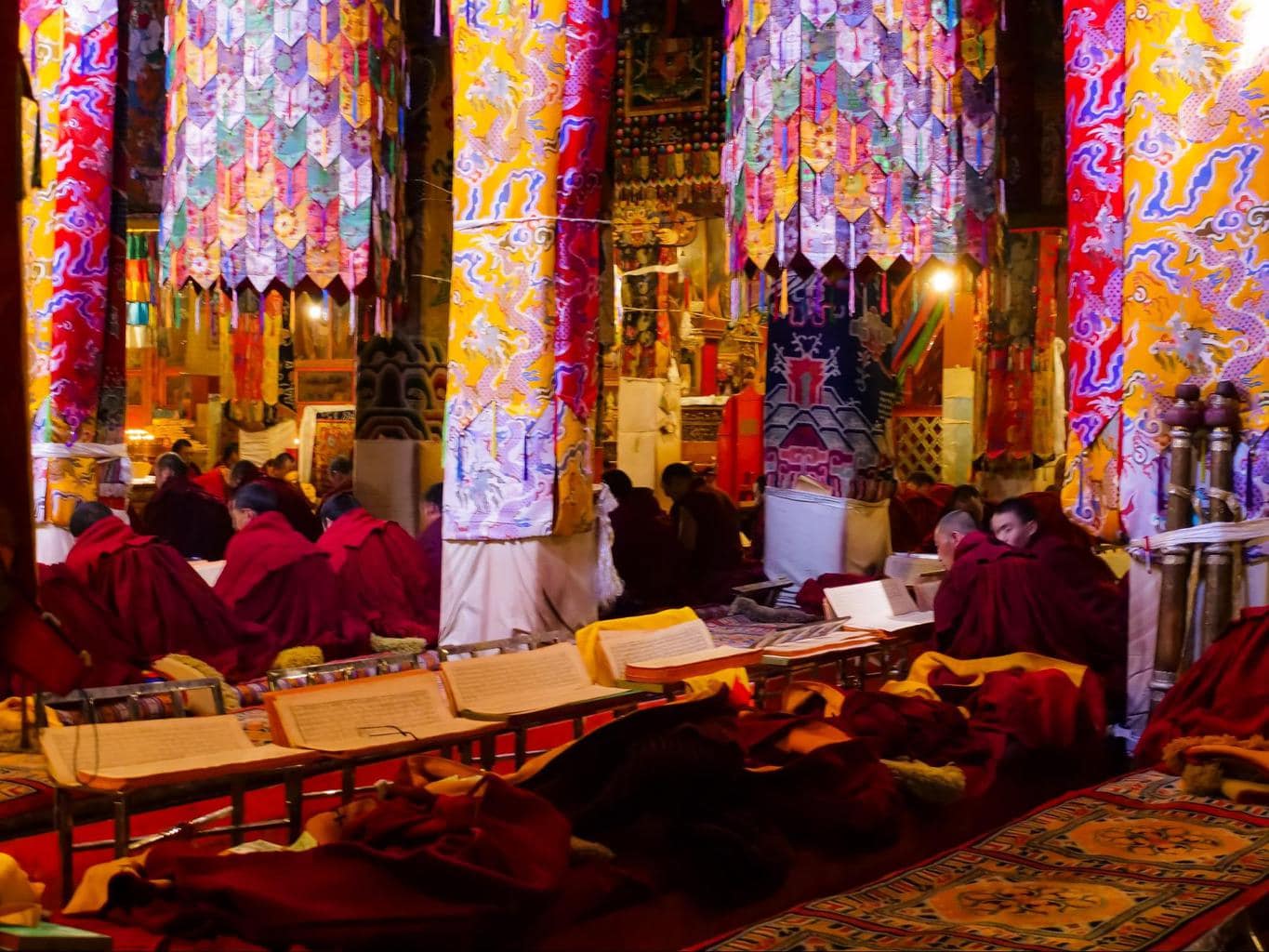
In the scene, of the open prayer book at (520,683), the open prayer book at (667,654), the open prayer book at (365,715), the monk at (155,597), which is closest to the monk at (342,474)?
the monk at (155,597)

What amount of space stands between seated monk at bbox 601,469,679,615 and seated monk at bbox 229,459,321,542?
1.86 metres

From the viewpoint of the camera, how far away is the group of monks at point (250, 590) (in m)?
5.78

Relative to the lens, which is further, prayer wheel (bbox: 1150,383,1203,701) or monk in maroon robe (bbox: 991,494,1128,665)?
monk in maroon robe (bbox: 991,494,1128,665)

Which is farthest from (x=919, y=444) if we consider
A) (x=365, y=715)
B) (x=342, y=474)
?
(x=365, y=715)

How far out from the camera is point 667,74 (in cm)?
1119

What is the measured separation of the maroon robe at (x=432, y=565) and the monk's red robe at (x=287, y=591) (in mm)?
675

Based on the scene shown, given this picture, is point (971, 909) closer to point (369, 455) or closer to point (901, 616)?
point (901, 616)

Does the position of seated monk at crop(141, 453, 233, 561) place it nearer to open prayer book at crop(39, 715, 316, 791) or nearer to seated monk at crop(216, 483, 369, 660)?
seated monk at crop(216, 483, 369, 660)

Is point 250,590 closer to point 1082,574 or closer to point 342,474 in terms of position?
point 342,474

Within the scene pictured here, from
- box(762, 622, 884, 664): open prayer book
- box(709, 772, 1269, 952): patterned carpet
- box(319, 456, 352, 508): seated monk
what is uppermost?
box(319, 456, 352, 508): seated monk

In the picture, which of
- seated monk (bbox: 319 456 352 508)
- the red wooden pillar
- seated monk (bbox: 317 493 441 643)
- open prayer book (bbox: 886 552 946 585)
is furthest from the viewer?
seated monk (bbox: 319 456 352 508)

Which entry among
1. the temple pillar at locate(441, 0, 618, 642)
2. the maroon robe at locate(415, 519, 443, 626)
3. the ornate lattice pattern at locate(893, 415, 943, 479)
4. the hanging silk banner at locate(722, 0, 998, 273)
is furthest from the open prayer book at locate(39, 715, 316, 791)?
the ornate lattice pattern at locate(893, 415, 943, 479)

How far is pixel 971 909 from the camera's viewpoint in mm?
3445

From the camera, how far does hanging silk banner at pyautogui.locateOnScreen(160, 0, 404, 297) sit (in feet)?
23.5
